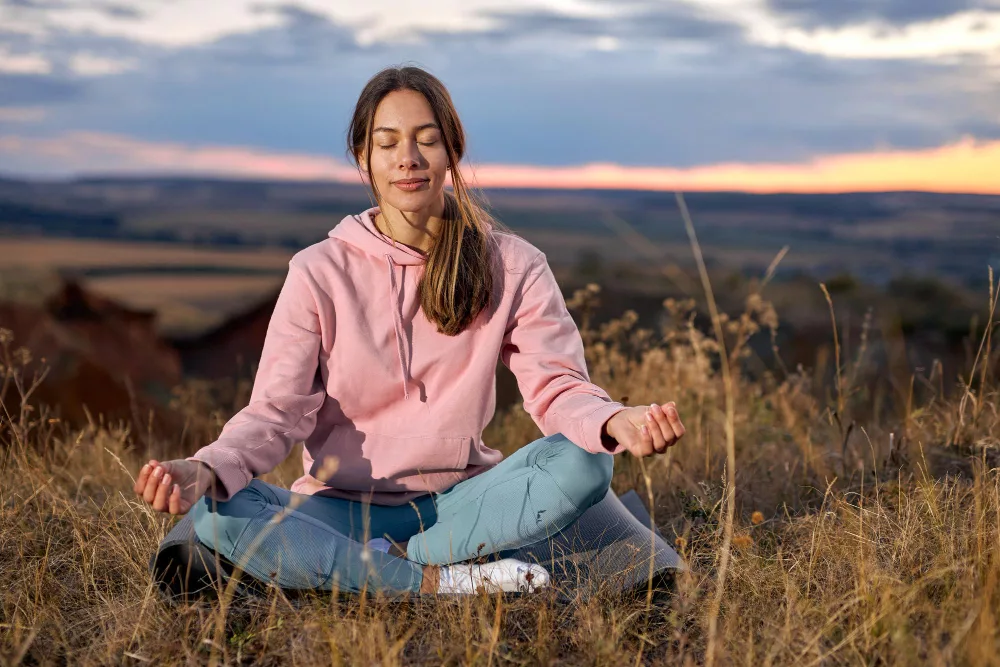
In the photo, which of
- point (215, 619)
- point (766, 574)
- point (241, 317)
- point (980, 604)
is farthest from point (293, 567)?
point (241, 317)

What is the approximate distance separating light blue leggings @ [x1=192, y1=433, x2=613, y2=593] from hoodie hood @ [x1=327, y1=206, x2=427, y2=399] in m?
0.48

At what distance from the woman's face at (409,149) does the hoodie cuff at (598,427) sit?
35.8 inches

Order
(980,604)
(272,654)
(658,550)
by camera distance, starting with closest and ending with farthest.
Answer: (980,604) < (272,654) < (658,550)

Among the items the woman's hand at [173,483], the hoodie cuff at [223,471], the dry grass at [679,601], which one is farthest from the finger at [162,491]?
the dry grass at [679,601]

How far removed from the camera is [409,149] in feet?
9.99

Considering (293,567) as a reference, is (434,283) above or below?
above

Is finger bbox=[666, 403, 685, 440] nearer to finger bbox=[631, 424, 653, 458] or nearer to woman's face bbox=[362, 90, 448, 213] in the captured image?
finger bbox=[631, 424, 653, 458]

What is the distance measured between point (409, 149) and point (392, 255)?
1.15ft

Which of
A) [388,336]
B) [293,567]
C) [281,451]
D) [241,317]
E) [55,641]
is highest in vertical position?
[388,336]

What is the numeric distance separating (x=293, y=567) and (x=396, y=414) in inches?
25.4

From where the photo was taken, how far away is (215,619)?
100 inches

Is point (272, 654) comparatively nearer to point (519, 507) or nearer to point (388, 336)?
point (519, 507)

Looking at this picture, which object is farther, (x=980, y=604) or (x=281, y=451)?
(x=281, y=451)

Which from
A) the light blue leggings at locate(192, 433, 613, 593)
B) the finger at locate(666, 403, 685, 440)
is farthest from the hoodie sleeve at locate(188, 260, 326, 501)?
the finger at locate(666, 403, 685, 440)
